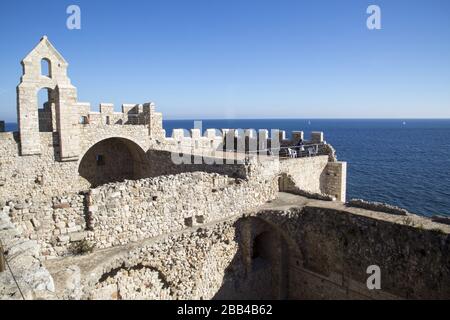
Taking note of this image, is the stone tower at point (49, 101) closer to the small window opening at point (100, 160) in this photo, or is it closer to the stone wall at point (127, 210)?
the small window opening at point (100, 160)

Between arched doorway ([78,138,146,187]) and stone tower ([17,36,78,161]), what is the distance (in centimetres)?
279

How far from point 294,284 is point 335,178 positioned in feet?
22.9

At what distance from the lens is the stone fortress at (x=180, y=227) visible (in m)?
8.16

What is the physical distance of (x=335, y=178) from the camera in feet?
58.4

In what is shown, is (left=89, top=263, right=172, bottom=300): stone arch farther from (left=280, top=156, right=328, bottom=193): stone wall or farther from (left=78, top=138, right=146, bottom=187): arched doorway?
(left=78, top=138, right=146, bottom=187): arched doorway

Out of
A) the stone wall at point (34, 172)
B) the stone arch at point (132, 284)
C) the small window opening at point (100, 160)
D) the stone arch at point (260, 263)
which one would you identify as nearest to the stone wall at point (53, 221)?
the stone arch at point (132, 284)

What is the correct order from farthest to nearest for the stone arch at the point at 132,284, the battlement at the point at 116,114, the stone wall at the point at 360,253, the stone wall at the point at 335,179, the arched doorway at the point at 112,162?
the arched doorway at the point at 112,162 → the stone wall at the point at 335,179 → the battlement at the point at 116,114 → the stone wall at the point at 360,253 → the stone arch at the point at 132,284

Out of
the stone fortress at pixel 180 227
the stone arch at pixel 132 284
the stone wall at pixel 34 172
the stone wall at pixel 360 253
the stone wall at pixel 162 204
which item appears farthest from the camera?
the stone wall at pixel 34 172

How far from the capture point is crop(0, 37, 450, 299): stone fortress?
816 cm

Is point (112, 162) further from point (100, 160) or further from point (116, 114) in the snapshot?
point (116, 114)

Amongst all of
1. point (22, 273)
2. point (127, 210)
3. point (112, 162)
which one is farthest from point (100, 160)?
point (22, 273)

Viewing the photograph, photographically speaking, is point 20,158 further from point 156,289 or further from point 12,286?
point 12,286

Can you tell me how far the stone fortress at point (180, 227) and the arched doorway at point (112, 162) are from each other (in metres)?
0.22
